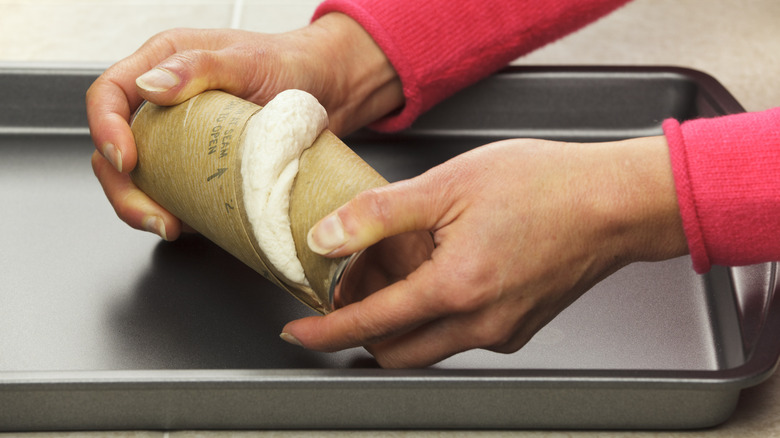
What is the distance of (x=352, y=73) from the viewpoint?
23.2 inches

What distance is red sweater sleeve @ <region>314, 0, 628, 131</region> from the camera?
0.60 m

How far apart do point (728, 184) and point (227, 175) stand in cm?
24

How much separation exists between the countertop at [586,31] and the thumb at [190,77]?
1.00ft

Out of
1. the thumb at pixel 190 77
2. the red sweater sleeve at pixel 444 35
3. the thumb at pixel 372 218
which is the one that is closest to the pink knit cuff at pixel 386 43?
the red sweater sleeve at pixel 444 35

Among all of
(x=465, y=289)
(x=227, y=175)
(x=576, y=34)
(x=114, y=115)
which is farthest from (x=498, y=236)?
(x=576, y=34)

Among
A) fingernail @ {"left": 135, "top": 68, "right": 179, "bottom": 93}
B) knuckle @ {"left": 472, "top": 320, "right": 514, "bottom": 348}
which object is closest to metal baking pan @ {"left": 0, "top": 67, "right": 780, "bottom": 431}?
knuckle @ {"left": 472, "top": 320, "right": 514, "bottom": 348}

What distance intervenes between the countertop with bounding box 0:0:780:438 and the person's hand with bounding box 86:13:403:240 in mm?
250

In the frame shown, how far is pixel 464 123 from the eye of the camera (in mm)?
641

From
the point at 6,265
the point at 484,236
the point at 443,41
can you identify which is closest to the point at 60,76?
the point at 6,265

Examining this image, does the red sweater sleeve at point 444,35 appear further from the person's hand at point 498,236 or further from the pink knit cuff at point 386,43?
the person's hand at point 498,236

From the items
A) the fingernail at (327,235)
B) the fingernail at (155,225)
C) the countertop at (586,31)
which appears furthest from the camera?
the countertop at (586,31)

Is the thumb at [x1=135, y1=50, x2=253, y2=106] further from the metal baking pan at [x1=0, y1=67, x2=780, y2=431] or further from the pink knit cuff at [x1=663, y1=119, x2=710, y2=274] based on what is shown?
the pink knit cuff at [x1=663, y1=119, x2=710, y2=274]

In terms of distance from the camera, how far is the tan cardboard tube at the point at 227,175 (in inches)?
15.9

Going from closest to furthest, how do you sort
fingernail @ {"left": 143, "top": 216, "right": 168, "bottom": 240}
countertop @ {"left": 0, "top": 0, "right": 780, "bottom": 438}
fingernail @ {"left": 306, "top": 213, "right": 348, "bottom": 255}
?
fingernail @ {"left": 306, "top": 213, "right": 348, "bottom": 255} < fingernail @ {"left": 143, "top": 216, "right": 168, "bottom": 240} < countertop @ {"left": 0, "top": 0, "right": 780, "bottom": 438}
